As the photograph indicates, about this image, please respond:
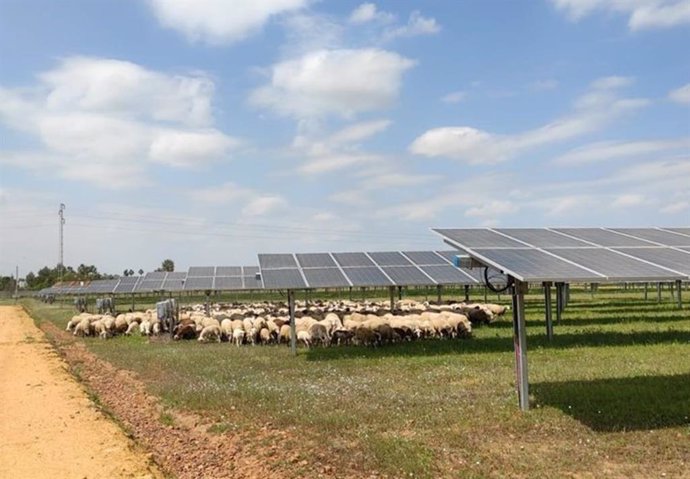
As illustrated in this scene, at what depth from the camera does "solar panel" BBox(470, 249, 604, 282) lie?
9.16 m

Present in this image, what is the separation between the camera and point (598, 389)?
1109 centimetres

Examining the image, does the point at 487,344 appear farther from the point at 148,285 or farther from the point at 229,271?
the point at 148,285

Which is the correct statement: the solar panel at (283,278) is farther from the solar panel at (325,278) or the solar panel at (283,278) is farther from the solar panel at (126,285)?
the solar panel at (126,285)

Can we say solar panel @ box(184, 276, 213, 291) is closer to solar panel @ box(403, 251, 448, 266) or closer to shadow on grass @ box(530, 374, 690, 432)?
solar panel @ box(403, 251, 448, 266)

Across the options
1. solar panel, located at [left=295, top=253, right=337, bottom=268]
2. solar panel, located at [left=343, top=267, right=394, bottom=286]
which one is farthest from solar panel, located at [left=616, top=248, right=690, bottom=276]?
solar panel, located at [left=295, top=253, right=337, bottom=268]

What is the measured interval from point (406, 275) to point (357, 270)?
6.30 feet

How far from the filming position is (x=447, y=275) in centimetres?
2495

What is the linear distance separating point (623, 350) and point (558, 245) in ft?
20.7

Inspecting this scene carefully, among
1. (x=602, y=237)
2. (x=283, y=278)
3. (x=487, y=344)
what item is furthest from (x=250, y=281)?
(x=602, y=237)

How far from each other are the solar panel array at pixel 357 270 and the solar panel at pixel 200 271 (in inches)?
531

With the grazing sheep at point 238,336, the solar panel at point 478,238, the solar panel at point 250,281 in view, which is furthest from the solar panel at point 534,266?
the solar panel at point 250,281

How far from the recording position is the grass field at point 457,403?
24.9ft

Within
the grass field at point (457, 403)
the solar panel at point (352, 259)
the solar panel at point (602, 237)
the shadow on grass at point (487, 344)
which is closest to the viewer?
the grass field at point (457, 403)

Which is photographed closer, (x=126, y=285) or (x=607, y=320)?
(x=607, y=320)
